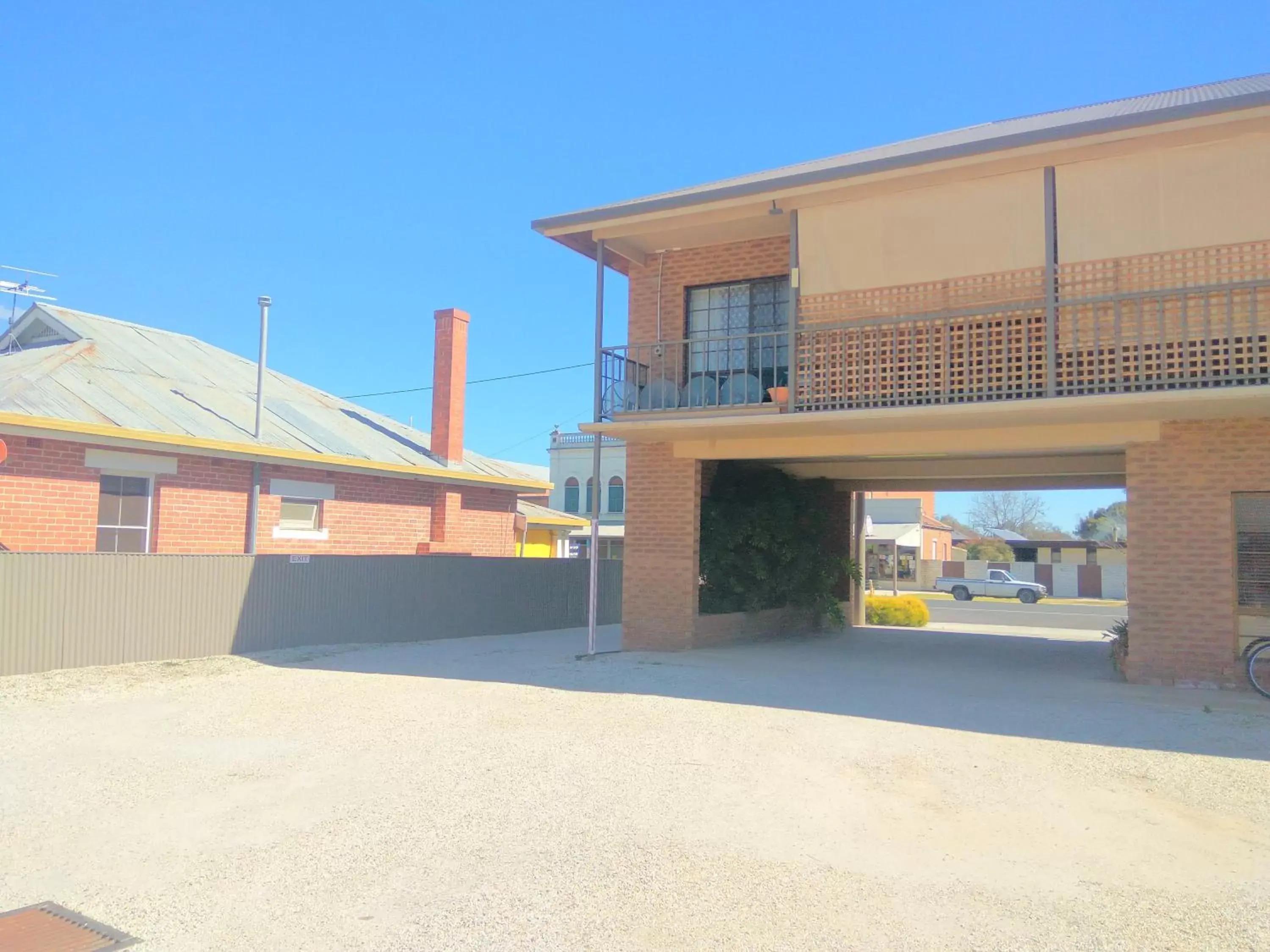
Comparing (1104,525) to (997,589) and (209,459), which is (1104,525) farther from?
(209,459)

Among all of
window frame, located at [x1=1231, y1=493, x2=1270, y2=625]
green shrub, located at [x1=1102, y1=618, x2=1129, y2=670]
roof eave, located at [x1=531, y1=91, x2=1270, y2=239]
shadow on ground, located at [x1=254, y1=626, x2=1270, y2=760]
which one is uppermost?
roof eave, located at [x1=531, y1=91, x2=1270, y2=239]

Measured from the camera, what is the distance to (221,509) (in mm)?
15891

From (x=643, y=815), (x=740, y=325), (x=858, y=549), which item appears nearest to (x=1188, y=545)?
(x=740, y=325)

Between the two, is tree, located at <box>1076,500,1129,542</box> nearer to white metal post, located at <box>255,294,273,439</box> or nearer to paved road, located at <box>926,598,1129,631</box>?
paved road, located at <box>926,598,1129,631</box>

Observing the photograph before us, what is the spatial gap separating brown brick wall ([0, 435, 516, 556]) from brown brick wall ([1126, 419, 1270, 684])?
12.8 metres

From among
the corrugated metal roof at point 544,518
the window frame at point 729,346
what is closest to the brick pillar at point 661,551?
the window frame at point 729,346

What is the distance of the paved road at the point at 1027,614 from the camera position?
89.8ft

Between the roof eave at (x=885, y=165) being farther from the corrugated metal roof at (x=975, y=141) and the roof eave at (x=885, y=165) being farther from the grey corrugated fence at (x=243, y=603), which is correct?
the grey corrugated fence at (x=243, y=603)

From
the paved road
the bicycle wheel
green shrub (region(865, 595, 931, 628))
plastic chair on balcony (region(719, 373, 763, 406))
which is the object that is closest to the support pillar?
green shrub (region(865, 595, 931, 628))

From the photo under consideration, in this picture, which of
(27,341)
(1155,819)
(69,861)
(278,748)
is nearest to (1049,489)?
(1155,819)

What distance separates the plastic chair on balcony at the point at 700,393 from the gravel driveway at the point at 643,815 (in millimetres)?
4022

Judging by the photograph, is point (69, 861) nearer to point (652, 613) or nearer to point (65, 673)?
point (65, 673)

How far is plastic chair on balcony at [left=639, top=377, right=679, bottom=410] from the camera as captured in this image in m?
13.3

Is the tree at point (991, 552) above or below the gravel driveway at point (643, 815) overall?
above
